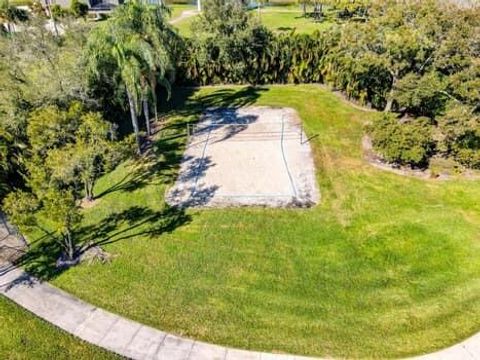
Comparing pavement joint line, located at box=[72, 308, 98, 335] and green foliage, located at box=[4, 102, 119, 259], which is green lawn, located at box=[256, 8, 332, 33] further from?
pavement joint line, located at box=[72, 308, 98, 335]

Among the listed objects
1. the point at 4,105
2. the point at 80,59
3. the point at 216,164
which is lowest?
the point at 216,164

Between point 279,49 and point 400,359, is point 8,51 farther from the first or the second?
point 400,359

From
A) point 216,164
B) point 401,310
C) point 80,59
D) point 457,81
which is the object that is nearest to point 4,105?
point 80,59

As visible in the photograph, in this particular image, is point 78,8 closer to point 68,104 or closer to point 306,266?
point 68,104

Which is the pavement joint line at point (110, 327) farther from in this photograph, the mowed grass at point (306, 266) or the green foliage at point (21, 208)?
the green foliage at point (21, 208)

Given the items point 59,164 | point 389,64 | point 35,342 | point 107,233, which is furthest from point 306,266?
point 389,64

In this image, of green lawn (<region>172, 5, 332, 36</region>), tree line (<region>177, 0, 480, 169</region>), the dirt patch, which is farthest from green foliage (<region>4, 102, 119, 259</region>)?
green lawn (<region>172, 5, 332, 36</region>)
